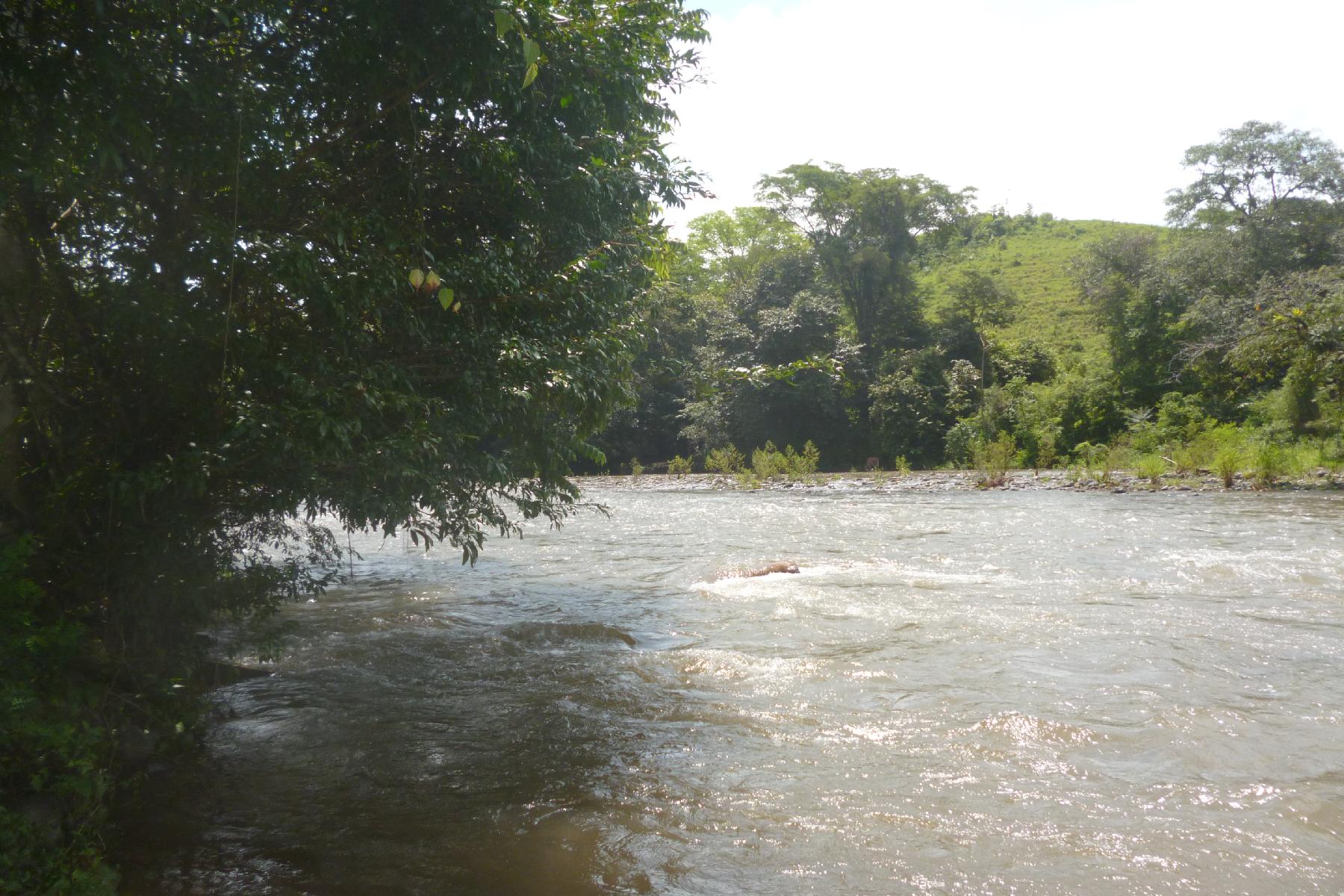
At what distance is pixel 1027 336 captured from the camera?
34.0 metres

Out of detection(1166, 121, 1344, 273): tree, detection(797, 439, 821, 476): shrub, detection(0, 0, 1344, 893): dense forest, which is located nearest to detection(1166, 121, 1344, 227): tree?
detection(1166, 121, 1344, 273): tree

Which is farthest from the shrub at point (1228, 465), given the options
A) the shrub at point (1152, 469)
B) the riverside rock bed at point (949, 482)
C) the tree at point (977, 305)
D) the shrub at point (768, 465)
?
the tree at point (977, 305)

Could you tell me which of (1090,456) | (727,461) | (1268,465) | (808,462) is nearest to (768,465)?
(808,462)

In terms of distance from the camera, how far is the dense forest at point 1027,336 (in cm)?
2164

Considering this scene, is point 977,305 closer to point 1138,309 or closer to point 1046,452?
point 1138,309

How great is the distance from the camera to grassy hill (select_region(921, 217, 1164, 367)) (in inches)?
1319

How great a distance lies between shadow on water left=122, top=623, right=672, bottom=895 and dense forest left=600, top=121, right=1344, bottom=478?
1579 cm

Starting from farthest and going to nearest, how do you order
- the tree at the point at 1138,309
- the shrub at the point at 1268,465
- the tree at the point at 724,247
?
the tree at the point at 724,247 < the tree at the point at 1138,309 < the shrub at the point at 1268,465

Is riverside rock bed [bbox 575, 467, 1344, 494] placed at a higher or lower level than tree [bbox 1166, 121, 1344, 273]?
lower

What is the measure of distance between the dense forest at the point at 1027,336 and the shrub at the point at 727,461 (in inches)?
6.1

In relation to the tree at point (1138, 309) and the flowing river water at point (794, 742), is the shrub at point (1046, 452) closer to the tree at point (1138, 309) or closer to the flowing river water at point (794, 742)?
the tree at point (1138, 309)

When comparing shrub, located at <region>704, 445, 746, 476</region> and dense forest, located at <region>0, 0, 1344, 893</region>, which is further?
shrub, located at <region>704, 445, 746, 476</region>

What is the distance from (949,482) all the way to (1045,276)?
975 inches

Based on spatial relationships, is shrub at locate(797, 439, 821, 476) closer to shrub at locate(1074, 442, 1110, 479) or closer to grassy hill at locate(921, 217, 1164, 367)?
shrub at locate(1074, 442, 1110, 479)
